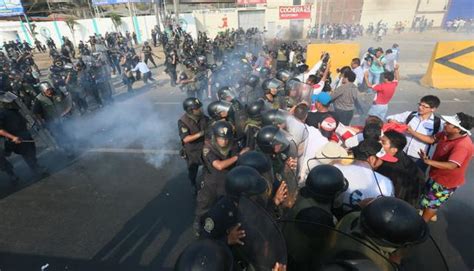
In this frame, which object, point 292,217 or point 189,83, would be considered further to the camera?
point 189,83

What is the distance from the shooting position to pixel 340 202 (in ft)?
7.41

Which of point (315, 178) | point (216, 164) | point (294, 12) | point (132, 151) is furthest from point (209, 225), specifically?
point (294, 12)

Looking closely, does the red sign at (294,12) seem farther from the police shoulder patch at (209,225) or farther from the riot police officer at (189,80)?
the police shoulder patch at (209,225)

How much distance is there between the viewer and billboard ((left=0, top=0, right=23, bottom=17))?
Result: 2566 centimetres

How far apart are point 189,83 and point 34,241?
19.5 ft

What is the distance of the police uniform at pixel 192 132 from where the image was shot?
410cm

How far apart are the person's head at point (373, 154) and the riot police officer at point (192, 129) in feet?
7.64

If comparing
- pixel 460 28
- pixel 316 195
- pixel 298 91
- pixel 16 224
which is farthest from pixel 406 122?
pixel 460 28

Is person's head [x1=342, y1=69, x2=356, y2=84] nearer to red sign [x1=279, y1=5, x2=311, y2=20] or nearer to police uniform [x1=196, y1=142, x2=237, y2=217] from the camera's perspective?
police uniform [x1=196, y1=142, x2=237, y2=217]

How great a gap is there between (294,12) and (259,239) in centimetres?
3464

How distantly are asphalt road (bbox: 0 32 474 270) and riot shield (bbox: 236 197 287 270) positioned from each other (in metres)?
2.27

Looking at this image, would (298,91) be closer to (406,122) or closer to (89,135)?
(406,122)

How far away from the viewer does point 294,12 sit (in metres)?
31.7

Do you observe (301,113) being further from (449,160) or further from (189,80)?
(189,80)
